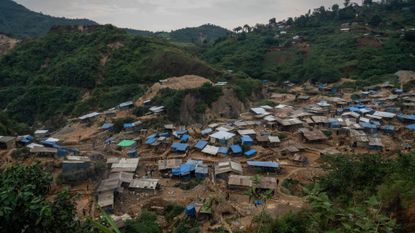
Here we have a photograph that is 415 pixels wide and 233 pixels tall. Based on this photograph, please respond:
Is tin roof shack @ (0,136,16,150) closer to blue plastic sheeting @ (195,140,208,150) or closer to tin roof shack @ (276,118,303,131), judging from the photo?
blue plastic sheeting @ (195,140,208,150)

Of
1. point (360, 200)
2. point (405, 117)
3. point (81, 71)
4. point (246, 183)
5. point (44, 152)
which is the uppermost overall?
point (81, 71)

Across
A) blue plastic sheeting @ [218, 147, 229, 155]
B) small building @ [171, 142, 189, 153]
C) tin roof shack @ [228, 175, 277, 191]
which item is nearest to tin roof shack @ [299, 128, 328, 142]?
blue plastic sheeting @ [218, 147, 229, 155]

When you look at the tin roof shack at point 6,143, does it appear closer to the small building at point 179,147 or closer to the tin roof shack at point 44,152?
the tin roof shack at point 44,152

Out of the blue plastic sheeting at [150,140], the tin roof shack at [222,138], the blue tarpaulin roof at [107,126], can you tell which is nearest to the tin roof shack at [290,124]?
the tin roof shack at [222,138]

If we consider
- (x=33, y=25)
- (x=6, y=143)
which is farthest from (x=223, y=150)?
(x=33, y=25)

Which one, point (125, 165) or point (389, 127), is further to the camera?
point (389, 127)

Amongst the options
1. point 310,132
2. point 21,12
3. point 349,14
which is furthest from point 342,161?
point 21,12

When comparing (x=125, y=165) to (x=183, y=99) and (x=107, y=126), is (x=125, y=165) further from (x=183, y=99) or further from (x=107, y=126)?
(x=183, y=99)
